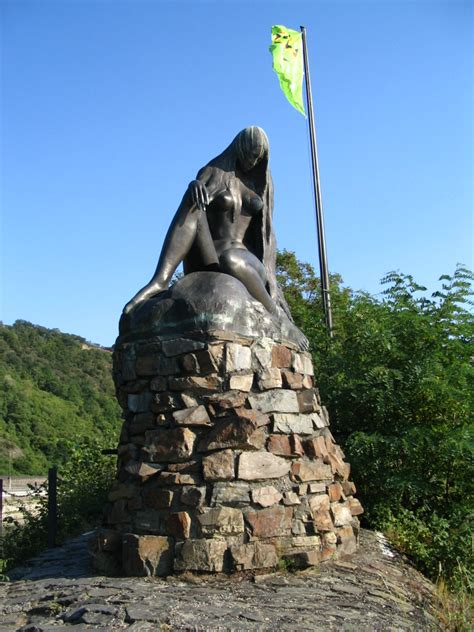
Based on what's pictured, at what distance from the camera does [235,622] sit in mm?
3445

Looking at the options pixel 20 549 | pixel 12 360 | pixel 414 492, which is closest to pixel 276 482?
pixel 414 492

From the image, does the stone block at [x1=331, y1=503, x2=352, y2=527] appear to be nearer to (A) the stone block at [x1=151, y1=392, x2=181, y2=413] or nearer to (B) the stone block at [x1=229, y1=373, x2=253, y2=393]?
(B) the stone block at [x1=229, y1=373, x2=253, y2=393]

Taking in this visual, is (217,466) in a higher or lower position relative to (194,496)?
higher

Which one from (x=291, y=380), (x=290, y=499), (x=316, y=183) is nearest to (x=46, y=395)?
(x=316, y=183)

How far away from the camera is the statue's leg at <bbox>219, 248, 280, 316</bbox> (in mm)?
5465

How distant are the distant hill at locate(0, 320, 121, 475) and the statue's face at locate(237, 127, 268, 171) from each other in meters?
12.3

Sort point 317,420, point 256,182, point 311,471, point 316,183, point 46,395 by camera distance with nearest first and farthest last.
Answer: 1. point 311,471
2. point 317,420
3. point 256,182
4. point 316,183
5. point 46,395

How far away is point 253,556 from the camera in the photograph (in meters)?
4.23

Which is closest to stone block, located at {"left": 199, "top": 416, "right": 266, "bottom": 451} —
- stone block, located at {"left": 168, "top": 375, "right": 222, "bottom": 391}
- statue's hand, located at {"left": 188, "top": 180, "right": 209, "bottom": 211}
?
stone block, located at {"left": 168, "top": 375, "right": 222, "bottom": 391}

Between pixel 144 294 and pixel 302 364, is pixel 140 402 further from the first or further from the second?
pixel 302 364

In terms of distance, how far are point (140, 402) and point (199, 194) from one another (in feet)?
5.67

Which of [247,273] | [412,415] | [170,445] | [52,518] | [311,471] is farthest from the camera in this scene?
[412,415]

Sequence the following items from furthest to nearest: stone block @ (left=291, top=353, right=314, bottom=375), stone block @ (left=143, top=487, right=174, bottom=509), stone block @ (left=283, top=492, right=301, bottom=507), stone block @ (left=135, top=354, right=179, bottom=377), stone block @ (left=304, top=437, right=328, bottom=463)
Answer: stone block @ (left=291, top=353, right=314, bottom=375), stone block @ (left=304, top=437, right=328, bottom=463), stone block @ (left=135, top=354, right=179, bottom=377), stone block @ (left=283, top=492, right=301, bottom=507), stone block @ (left=143, top=487, right=174, bottom=509)

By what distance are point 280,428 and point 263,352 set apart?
1.80ft
